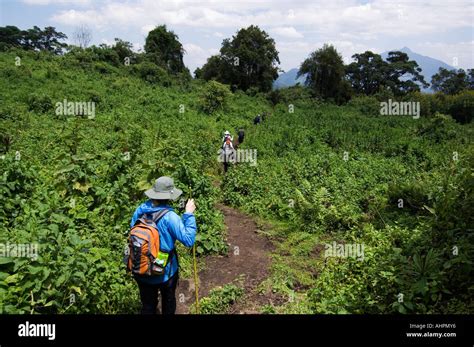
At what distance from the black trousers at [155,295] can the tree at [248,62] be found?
4365cm

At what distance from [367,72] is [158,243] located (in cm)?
6348

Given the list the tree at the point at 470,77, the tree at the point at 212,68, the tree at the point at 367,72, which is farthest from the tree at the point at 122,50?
the tree at the point at 470,77

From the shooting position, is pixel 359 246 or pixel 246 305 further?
pixel 359 246

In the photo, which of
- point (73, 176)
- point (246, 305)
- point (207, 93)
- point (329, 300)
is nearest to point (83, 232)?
point (73, 176)

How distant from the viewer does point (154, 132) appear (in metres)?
18.0

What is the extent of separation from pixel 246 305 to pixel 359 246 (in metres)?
2.74

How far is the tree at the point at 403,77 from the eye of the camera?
2343 inches

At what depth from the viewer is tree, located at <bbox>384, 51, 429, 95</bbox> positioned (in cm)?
5950

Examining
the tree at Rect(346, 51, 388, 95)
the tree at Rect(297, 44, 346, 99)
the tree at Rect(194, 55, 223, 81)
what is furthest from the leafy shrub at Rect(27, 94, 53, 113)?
the tree at Rect(346, 51, 388, 95)

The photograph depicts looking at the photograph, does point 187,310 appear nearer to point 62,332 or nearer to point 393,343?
point 62,332

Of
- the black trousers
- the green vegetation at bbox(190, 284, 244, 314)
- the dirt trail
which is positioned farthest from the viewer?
the dirt trail

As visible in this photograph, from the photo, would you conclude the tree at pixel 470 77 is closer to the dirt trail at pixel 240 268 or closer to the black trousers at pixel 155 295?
the dirt trail at pixel 240 268

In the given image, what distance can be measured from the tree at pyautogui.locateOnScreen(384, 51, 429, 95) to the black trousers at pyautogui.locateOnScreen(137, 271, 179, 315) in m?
60.8

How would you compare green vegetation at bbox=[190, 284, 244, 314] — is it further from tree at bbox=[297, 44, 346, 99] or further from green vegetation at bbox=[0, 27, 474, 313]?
tree at bbox=[297, 44, 346, 99]
